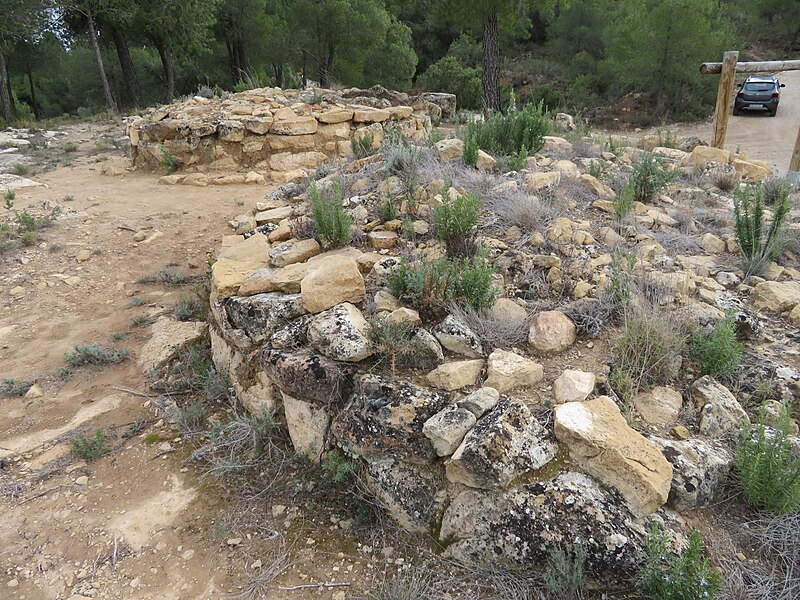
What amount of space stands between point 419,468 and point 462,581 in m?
0.45

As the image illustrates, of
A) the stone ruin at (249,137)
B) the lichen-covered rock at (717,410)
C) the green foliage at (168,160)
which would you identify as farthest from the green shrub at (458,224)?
the green foliage at (168,160)

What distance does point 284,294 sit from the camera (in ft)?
9.77

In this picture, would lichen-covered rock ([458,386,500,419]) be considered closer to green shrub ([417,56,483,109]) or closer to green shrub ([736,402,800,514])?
green shrub ([736,402,800,514])

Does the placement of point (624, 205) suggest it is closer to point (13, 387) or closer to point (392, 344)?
point (392, 344)

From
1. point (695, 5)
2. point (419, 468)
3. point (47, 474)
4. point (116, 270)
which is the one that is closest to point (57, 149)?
point (116, 270)

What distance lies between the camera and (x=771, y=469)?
74.9 inches

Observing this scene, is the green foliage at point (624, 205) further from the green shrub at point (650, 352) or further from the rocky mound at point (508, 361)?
the green shrub at point (650, 352)

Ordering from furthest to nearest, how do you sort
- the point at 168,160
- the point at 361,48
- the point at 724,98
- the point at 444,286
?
the point at 361,48 < the point at 168,160 < the point at 724,98 < the point at 444,286

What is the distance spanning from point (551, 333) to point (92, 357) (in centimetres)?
304

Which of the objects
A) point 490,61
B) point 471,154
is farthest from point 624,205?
point 490,61

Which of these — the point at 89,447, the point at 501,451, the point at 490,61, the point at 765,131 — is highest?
the point at 490,61

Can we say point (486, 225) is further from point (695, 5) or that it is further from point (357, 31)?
point (695, 5)

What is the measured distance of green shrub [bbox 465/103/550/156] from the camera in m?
4.91

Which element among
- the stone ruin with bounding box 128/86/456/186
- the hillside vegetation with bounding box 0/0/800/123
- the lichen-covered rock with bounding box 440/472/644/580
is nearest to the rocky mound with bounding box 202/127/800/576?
the lichen-covered rock with bounding box 440/472/644/580
